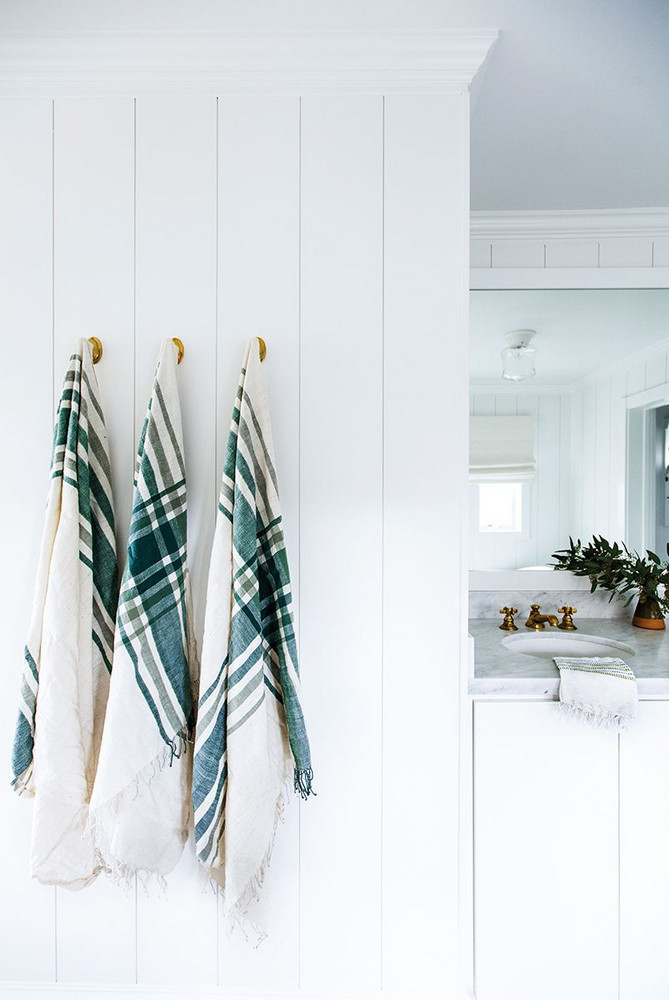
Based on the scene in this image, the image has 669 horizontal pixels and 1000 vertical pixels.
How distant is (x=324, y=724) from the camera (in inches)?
46.8

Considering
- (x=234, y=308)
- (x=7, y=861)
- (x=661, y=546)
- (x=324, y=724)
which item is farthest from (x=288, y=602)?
(x=661, y=546)

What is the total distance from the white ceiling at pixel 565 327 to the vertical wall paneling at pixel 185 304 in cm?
106

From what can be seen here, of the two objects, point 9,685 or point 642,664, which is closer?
point 9,685

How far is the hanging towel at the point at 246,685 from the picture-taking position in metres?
1.04

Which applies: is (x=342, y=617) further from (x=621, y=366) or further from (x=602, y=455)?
(x=621, y=366)

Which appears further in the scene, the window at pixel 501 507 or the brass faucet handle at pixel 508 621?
the window at pixel 501 507

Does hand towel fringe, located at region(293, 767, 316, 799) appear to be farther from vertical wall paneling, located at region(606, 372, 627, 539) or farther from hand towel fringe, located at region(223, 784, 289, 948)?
vertical wall paneling, located at region(606, 372, 627, 539)

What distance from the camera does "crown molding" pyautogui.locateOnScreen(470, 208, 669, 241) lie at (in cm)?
184

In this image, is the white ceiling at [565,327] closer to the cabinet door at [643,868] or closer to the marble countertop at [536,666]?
the marble countertop at [536,666]

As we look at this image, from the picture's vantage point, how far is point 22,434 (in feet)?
3.96

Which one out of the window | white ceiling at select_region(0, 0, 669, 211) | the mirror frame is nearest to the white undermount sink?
the mirror frame

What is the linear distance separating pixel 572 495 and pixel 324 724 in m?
1.24

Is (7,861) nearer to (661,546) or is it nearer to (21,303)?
(21,303)

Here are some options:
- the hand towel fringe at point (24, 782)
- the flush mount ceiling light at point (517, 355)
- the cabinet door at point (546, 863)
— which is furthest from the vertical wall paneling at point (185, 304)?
the flush mount ceiling light at point (517, 355)
